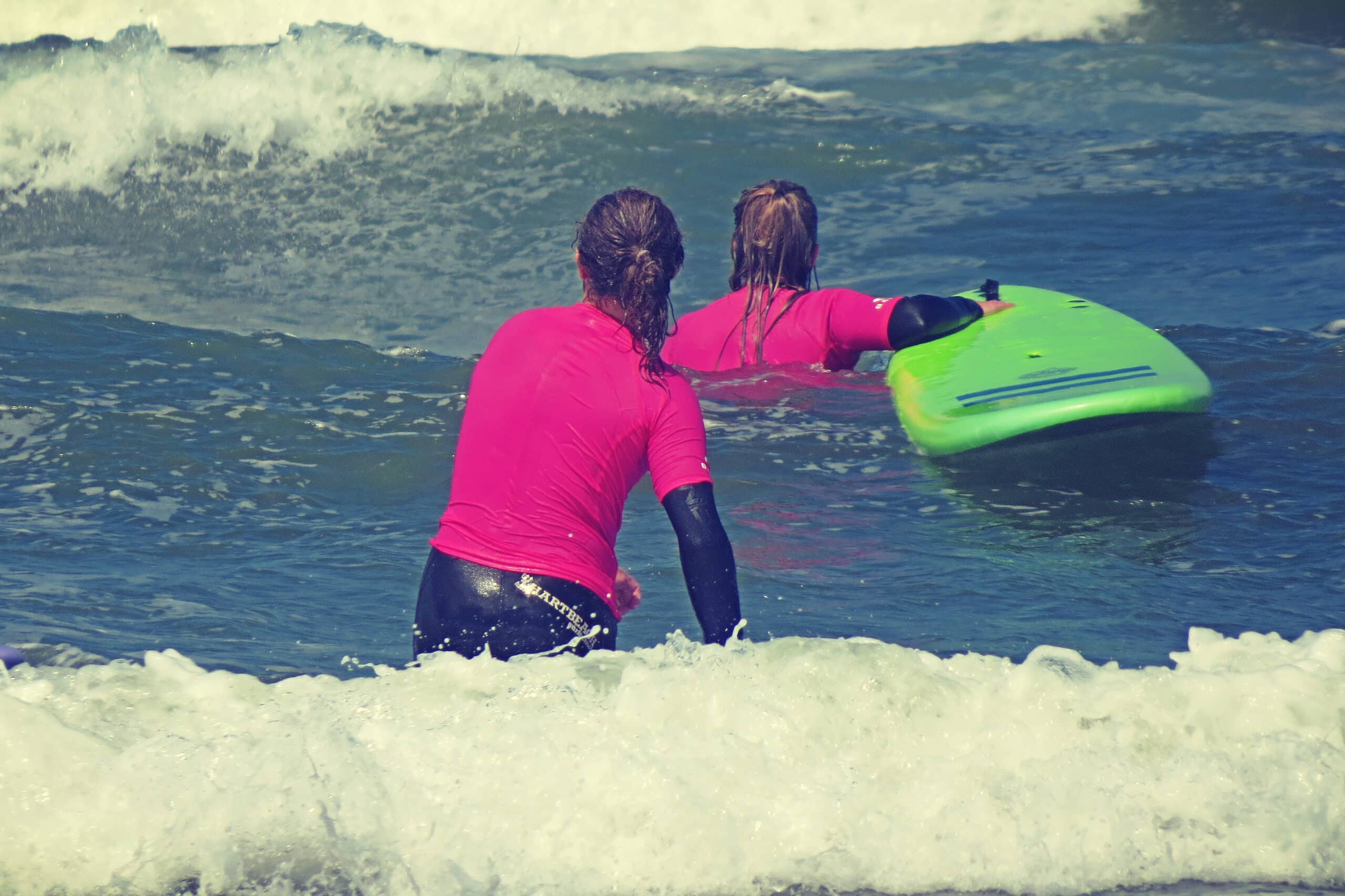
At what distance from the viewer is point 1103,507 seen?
466 centimetres

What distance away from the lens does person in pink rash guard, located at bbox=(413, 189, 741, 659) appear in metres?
2.41

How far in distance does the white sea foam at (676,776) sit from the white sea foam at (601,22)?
36.7ft

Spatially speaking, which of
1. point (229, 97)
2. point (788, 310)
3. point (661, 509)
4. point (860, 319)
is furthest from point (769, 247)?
point (229, 97)

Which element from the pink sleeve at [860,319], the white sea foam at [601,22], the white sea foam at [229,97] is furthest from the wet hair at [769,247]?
the white sea foam at [601,22]

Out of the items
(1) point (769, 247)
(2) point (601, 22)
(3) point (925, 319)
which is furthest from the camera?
(2) point (601, 22)

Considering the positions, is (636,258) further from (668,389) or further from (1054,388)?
(1054,388)

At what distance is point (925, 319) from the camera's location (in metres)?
5.43

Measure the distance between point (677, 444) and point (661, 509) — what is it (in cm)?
260

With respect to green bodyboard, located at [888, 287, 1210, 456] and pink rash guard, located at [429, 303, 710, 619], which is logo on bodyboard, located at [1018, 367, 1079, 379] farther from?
pink rash guard, located at [429, 303, 710, 619]

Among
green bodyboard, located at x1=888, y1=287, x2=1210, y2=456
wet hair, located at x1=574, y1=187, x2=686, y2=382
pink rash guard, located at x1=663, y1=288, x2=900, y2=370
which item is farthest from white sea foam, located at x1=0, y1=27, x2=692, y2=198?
wet hair, located at x1=574, y1=187, x2=686, y2=382

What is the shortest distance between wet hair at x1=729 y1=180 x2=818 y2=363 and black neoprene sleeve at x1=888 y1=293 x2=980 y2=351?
0.40 meters

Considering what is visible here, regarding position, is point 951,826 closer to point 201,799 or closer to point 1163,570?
point 201,799

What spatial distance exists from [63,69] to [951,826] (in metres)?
10.0

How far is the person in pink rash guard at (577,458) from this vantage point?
2412mm
